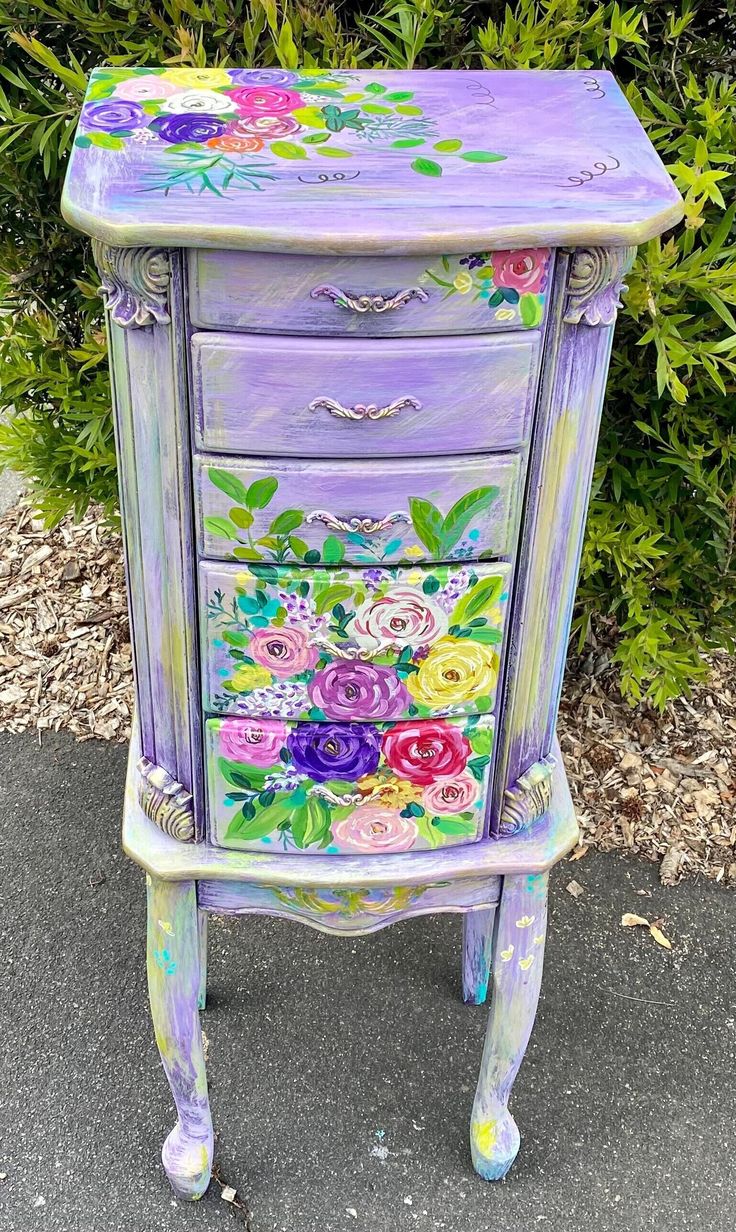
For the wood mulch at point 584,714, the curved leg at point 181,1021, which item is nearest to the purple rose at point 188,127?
the curved leg at point 181,1021

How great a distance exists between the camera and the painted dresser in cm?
119

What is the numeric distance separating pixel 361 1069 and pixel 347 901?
624mm

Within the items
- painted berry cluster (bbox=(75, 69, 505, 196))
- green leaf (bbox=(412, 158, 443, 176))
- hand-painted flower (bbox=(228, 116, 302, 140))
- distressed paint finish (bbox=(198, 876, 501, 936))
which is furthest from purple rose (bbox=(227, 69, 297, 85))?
distressed paint finish (bbox=(198, 876, 501, 936))

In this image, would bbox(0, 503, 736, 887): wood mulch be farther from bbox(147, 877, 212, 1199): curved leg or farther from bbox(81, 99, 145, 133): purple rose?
bbox(81, 99, 145, 133): purple rose

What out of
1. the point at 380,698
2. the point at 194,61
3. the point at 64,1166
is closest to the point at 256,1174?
the point at 64,1166

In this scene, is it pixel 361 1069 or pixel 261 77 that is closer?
pixel 261 77

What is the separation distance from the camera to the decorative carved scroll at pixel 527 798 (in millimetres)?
1568

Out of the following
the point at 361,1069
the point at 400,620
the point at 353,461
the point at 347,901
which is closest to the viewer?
the point at 353,461

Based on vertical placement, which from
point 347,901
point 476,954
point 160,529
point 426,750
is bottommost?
point 476,954

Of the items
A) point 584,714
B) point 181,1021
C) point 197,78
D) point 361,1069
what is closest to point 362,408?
point 197,78

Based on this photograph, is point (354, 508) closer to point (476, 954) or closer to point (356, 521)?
point (356, 521)

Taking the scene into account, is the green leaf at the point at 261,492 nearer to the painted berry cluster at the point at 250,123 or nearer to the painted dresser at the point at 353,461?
the painted dresser at the point at 353,461

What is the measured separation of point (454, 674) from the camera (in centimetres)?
145

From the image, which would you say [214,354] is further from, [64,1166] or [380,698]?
[64,1166]
